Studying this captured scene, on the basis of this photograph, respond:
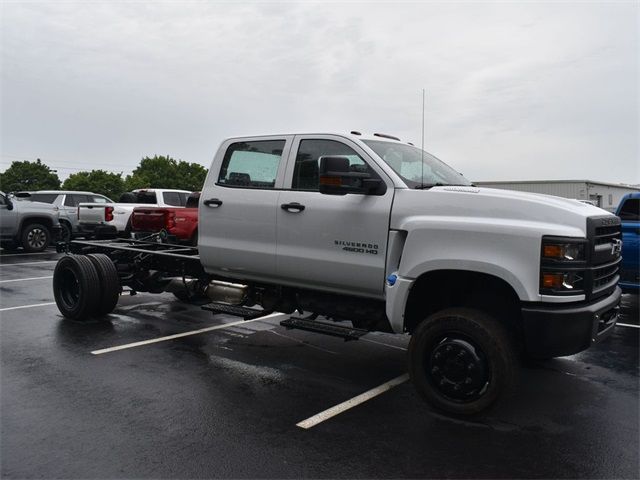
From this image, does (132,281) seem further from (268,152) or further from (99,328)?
(268,152)

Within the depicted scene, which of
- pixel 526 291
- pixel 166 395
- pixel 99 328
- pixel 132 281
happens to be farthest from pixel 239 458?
pixel 132 281

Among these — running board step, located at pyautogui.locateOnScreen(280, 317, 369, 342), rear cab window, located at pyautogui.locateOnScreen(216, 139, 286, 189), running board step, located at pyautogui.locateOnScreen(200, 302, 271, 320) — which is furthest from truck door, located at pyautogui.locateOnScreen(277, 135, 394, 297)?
running board step, located at pyautogui.locateOnScreen(200, 302, 271, 320)

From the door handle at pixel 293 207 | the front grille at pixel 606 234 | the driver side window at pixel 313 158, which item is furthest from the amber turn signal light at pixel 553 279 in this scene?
the door handle at pixel 293 207

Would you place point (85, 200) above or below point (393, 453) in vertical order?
above

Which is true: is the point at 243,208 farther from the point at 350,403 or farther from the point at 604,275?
the point at 604,275

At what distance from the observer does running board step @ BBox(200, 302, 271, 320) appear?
18.9 feet

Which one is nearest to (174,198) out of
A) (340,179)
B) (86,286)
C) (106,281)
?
(106,281)

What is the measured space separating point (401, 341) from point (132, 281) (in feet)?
12.7

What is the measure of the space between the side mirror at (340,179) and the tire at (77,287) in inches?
164

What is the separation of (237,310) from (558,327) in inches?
129

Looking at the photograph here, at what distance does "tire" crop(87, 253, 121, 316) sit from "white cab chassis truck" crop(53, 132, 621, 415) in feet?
5.26

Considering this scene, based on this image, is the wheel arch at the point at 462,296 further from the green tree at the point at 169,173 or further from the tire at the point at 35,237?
the green tree at the point at 169,173

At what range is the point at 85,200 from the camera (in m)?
19.6

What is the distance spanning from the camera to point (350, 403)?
467 cm
